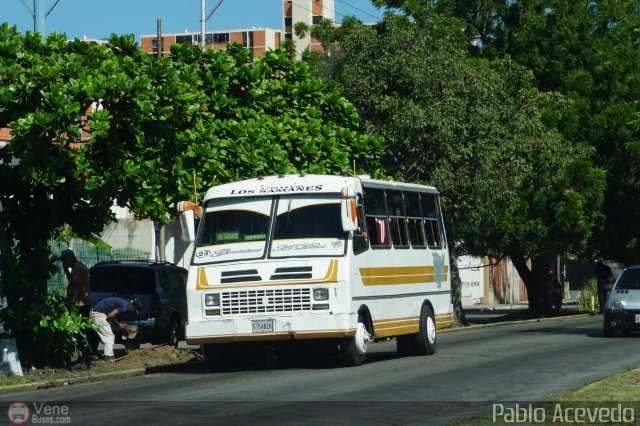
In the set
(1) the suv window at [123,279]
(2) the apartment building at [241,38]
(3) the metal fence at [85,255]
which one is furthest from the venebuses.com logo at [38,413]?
(2) the apartment building at [241,38]

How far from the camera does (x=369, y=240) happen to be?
66.5 feet

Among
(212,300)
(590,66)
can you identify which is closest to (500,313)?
(590,66)

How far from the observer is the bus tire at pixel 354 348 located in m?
19.3

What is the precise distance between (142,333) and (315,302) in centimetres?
757

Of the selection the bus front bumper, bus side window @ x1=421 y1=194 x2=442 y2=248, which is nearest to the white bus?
the bus front bumper

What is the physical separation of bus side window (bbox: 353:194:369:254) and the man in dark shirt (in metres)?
4.44

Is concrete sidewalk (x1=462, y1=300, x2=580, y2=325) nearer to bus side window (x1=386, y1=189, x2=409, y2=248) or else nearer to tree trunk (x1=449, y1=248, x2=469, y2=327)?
tree trunk (x1=449, y1=248, x2=469, y2=327)

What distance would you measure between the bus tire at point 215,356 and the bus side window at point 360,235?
264 centimetres

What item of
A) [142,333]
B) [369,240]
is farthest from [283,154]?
[369,240]

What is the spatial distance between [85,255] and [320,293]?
16176 mm

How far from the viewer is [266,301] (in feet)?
62.0

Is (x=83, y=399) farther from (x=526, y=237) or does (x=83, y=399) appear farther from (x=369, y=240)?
(x=526, y=237)

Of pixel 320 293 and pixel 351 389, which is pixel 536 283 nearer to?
pixel 320 293

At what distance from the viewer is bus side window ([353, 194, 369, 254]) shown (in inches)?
770
